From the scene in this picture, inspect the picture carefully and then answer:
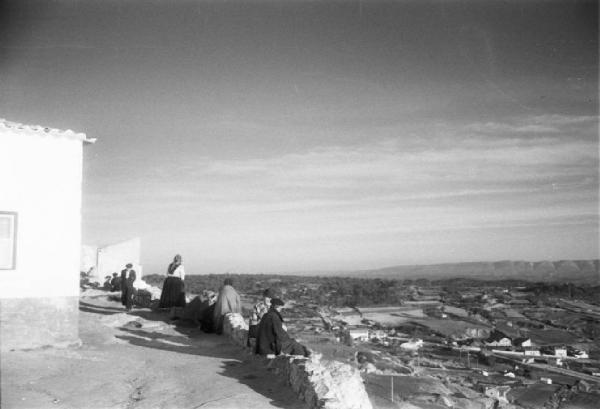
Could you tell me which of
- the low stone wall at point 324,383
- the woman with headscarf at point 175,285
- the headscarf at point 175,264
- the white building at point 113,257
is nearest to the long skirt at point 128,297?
the woman with headscarf at point 175,285

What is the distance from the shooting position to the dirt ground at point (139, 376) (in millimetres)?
6398

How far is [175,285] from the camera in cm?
1416

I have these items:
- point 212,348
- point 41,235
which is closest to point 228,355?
point 212,348

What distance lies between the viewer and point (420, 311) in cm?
3841

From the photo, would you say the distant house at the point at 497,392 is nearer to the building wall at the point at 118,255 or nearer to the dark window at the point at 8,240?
the dark window at the point at 8,240

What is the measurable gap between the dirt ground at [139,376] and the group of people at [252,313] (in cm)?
46

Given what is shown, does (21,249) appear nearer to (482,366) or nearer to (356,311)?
(482,366)

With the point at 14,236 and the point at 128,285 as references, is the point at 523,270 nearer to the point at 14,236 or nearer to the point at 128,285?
the point at 128,285

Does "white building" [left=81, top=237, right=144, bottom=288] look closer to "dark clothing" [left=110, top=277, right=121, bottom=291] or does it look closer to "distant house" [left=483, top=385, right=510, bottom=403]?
"dark clothing" [left=110, top=277, right=121, bottom=291]

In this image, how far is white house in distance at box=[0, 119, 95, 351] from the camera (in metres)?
8.05

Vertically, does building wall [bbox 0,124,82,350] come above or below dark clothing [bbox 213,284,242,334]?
above

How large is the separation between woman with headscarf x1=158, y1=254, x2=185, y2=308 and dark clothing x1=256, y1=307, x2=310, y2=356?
19.9 feet

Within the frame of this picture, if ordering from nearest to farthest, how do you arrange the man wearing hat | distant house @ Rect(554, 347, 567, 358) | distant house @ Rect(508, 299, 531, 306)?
the man wearing hat < distant house @ Rect(554, 347, 567, 358) < distant house @ Rect(508, 299, 531, 306)

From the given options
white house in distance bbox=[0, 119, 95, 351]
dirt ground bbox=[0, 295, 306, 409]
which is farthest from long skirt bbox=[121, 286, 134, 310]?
white house in distance bbox=[0, 119, 95, 351]
